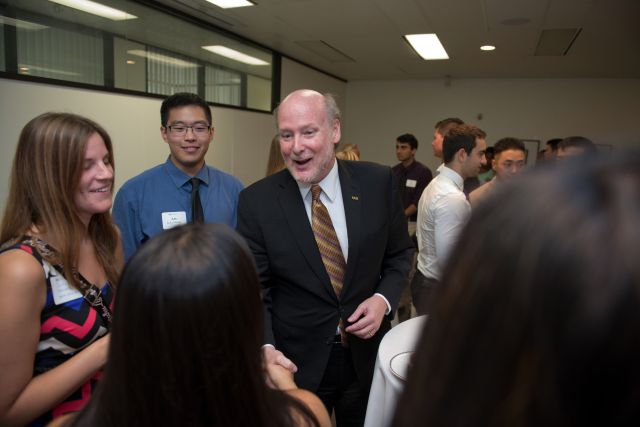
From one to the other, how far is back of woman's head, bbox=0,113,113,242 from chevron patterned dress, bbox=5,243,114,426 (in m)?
0.12

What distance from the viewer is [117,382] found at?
2.22ft

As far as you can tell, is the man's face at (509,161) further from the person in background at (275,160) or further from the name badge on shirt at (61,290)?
the name badge on shirt at (61,290)

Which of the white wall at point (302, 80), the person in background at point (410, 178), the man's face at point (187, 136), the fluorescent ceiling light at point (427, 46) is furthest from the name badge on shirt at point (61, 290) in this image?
the white wall at point (302, 80)

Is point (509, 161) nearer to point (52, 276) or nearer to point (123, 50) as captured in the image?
point (52, 276)

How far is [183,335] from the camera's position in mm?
641

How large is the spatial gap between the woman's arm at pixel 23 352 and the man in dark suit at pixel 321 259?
67 cm

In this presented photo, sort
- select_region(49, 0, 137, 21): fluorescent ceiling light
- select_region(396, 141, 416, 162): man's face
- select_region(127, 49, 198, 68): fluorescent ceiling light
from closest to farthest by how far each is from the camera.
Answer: select_region(49, 0, 137, 21): fluorescent ceiling light
select_region(127, 49, 198, 68): fluorescent ceiling light
select_region(396, 141, 416, 162): man's face

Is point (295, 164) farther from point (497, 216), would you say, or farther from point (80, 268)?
point (497, 216)

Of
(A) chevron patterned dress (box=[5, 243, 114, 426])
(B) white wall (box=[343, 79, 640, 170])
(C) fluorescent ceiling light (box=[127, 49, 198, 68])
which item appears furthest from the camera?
(B) white wall (box=[343, 79, 640, 170])

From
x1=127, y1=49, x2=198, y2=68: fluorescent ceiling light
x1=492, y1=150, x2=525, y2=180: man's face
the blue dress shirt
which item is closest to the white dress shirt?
x1=492, y1=150, x2=525, y2=180: man's face

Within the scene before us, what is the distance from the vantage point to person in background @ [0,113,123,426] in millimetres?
1036

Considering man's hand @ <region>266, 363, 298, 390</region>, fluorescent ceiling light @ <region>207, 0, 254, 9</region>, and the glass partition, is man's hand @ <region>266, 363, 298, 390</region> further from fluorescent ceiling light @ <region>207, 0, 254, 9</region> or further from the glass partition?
fluorescent ceiling light @ <region>207, 0, 254, 9</region>

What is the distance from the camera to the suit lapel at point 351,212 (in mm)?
1653

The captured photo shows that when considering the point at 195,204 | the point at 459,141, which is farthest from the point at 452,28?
the point at 195,204
